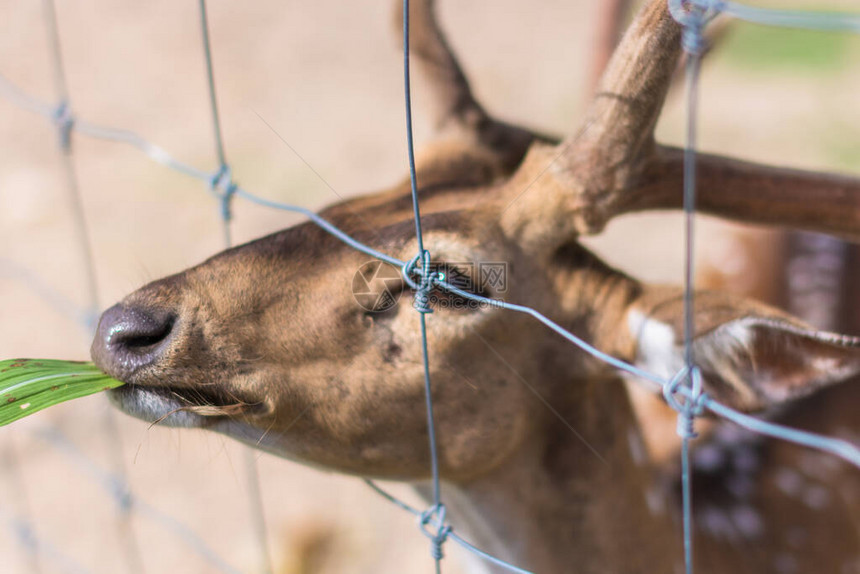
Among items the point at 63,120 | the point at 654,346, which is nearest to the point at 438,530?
the point at 654,346

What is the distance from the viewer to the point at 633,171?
1.70 m

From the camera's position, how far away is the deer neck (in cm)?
191

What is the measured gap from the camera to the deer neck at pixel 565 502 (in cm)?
191

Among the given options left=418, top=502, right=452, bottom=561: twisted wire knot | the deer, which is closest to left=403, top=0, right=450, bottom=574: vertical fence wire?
left=418, top=502, right=452, bottom=561: twisted wire knot

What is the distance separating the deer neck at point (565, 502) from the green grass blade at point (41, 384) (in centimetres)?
77

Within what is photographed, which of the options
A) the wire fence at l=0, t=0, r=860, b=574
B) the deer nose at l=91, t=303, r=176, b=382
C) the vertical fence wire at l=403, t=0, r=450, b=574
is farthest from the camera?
the deer nose at l=91, t=303, r=176, b=382

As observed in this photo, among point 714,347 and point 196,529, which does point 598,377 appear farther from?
point 196,529

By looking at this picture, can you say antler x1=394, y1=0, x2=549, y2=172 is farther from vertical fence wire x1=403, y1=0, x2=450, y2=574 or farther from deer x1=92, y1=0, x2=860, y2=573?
vertical fence wire x1=403, y1=0, x2=450, y2=574

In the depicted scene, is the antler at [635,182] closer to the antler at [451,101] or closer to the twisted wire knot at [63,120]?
the antler at [451,101]

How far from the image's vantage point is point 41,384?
1.46m

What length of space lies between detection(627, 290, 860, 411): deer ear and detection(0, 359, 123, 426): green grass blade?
100cm

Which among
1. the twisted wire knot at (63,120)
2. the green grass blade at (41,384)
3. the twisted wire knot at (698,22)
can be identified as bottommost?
the green grass blade at (41,384)

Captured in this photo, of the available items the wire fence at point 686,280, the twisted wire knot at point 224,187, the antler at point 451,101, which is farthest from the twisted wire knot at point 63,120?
the antler at point 451,101

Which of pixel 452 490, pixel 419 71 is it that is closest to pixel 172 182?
pixel 419 71
